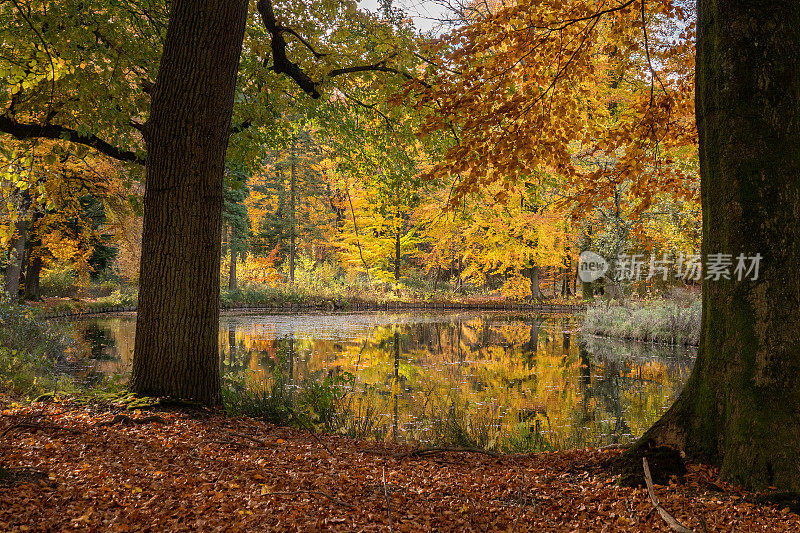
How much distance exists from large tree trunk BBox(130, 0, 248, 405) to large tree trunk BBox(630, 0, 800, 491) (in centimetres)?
378

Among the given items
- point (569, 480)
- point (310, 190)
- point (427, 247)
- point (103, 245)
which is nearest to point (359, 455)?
point (569, 480)

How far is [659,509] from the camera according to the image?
7.97 feet

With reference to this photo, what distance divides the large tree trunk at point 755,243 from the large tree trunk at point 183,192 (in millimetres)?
3780

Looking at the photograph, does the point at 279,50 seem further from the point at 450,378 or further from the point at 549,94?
the point at 450,378

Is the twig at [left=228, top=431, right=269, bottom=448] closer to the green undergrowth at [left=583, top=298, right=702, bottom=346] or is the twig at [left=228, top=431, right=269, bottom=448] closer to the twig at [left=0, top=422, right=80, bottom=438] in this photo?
the twig at [left=0, top=422, right=80, bottom=438]

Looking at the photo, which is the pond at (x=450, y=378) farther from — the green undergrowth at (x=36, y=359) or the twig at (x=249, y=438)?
the twig at (x=249, y=438)

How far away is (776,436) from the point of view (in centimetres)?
261

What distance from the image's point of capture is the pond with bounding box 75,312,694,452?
18.3 feet

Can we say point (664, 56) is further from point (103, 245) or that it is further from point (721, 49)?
point (103, 245)

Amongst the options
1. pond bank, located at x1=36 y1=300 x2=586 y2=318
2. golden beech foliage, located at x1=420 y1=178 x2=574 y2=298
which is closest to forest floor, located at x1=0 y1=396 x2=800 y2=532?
golden beech foliage, located at x1=420 y1=178 x2=574 y2=298

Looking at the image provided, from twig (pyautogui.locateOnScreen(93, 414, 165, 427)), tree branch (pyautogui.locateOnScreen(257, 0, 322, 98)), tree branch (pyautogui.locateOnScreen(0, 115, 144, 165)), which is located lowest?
twig (pyautogui.locateOnScreen(93, 414, 165, 427))

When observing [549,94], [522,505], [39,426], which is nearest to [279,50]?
[549,94]

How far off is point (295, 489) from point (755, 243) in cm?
284

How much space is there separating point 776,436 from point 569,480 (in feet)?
3.65
